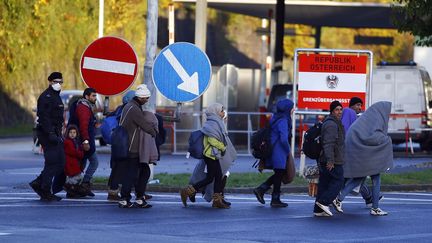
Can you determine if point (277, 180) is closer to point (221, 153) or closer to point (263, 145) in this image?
point (263, 145)

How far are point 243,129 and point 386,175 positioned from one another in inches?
501

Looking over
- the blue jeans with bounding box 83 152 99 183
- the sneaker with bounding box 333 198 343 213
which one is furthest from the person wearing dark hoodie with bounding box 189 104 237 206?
the blue jeans with bounding box 83 152 99 183

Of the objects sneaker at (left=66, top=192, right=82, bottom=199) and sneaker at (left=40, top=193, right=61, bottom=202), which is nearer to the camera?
sneaker at (left=40, top=193, right=61, bottom=202)

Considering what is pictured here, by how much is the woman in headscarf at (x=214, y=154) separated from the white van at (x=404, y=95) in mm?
18330

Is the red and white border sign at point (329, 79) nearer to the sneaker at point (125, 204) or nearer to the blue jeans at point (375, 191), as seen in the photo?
the blue jeans at point (375, 191)

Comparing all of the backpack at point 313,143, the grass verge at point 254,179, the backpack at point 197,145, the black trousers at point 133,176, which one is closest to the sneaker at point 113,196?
the black trousers at point 133,176

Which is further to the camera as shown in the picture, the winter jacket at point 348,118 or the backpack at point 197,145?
the winter jacket at point 348,118

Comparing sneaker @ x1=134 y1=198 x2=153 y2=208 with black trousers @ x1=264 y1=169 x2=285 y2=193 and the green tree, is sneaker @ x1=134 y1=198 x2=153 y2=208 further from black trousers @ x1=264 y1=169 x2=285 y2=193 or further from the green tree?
the green tree

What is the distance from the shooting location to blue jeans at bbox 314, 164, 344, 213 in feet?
55.9

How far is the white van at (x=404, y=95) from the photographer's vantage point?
36.1 m

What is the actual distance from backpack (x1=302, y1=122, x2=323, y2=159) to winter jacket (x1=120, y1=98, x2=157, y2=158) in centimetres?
213

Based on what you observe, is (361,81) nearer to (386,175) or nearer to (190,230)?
(386,175)

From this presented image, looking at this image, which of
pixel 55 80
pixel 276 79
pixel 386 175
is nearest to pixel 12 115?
pixel 276 79

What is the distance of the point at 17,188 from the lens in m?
21.2
